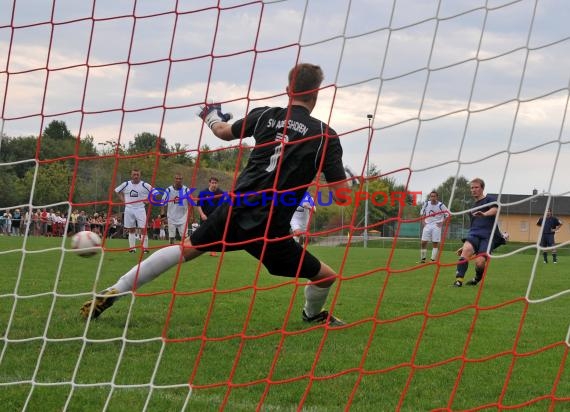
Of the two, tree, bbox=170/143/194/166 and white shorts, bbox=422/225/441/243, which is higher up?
tree, bbox=170/143/194/166

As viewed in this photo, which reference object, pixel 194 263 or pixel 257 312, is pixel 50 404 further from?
pixel 194 263

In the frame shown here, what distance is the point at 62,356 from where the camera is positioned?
14.1 ft

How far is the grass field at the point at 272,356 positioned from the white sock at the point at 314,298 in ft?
0.53

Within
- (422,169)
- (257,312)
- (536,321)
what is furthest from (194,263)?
(422,169)

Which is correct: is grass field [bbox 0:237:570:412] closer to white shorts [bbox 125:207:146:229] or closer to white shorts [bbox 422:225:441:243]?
white shorts [bbox 125:207:146:229]

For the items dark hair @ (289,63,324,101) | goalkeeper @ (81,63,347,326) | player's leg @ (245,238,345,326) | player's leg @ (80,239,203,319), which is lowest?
player's leg @ (80,239,203,319)

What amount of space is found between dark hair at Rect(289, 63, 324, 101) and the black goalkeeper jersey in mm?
139

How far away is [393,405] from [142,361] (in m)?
1.66

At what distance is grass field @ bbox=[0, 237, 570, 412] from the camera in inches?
138

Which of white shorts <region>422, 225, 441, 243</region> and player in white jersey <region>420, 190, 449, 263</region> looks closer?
player in white jersey <region>420, 190, 449, 263</region>

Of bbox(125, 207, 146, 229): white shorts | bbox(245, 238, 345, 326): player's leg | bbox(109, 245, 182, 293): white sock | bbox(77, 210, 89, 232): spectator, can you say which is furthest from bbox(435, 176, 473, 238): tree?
bbox(125, 207, 146, 229): white shorts

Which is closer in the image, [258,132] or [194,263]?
[258,132]

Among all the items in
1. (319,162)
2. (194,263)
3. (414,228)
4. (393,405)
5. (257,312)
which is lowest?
(414,228)

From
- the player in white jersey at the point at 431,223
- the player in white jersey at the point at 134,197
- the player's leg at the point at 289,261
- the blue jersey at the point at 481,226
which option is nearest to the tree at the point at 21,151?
the player's leg at the point at 289,261
